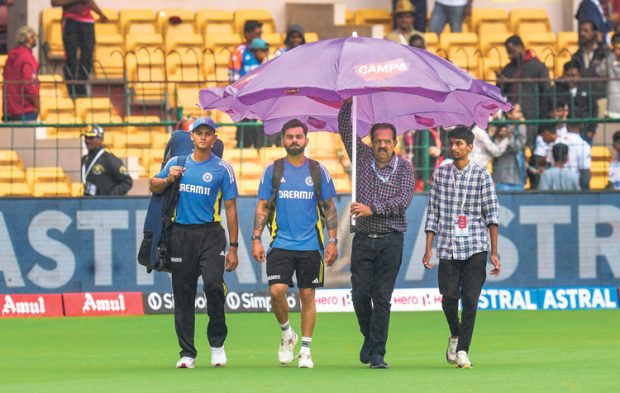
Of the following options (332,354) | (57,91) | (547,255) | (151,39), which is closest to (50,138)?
(57,91)

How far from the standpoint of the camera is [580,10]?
86.5 ft

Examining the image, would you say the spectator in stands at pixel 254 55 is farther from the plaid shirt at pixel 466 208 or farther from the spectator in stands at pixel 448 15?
the plaid shirt at pixel 466 208

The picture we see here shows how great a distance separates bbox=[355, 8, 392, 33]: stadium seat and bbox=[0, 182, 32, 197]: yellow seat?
8272 millimetres

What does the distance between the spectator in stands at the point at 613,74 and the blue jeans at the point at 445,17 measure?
3358 millimetres

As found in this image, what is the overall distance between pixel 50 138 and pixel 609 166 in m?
7.60

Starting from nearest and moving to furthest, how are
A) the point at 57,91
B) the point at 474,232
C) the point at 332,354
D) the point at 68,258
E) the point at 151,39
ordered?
1. the point at 474,232
2. the point at 332,354
3. the point at 68,258
4. the point at 57,91
5. the point at 151,39

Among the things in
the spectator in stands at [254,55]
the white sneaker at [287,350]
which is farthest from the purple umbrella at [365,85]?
the spectator in stands at [254,55]

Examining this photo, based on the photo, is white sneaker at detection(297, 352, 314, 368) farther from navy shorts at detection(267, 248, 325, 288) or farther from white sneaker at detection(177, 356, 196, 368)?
white sneaker at detection(177, 356, 196, 368)

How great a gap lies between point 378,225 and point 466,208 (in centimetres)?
74

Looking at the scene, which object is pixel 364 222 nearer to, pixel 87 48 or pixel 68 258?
pixel 68 258

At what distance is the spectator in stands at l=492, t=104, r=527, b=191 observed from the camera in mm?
21625

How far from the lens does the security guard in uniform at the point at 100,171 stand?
20750 millimetres

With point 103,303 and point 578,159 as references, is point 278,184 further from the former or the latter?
point 578,159

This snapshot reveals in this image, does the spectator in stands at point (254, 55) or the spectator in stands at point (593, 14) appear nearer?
the spectator in stands at point (254, 55)
